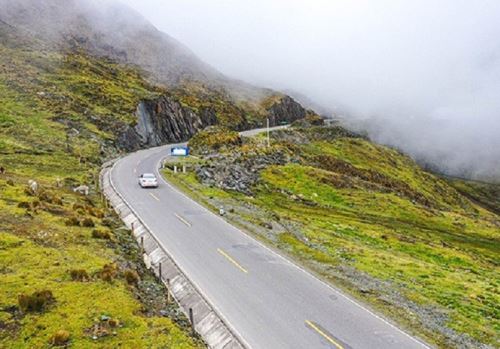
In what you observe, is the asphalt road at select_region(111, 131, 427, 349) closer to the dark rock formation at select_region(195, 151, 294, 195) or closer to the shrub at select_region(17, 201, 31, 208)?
the shrub at select_region(17, 201, 31, 208)

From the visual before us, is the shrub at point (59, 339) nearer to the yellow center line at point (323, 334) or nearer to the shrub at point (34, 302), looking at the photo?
the shrub at point (34, 302)

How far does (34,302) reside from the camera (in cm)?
1892

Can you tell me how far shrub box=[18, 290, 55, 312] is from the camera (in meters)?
18.8

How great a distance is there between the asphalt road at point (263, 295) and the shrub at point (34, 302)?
7747mm

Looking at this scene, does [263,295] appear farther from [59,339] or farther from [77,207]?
[77,207]

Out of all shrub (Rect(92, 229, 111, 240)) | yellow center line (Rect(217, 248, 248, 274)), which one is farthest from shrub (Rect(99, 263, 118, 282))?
yellow center line (Rect(217, 248, 248, 274))

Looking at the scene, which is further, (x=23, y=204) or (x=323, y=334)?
(x=23, y=204)

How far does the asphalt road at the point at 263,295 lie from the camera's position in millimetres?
19500

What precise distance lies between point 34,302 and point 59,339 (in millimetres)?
3023

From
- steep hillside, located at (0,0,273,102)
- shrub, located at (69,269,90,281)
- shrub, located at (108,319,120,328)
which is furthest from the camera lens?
steep hillside, located at (0,0,273,102)

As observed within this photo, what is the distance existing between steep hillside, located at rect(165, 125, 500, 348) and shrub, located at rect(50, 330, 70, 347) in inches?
613

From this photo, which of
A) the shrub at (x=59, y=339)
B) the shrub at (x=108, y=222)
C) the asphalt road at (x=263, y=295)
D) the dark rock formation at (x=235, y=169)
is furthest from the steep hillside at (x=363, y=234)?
the shrub at (x=59, y=339)

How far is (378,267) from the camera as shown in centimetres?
3375

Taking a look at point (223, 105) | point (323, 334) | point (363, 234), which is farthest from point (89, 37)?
point (323, 334)
